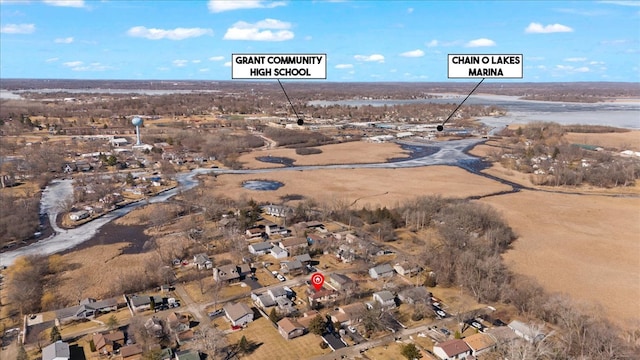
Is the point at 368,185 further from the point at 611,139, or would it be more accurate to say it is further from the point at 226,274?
the point at 611,139

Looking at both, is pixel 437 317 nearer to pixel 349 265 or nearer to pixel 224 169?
pixel 349 265

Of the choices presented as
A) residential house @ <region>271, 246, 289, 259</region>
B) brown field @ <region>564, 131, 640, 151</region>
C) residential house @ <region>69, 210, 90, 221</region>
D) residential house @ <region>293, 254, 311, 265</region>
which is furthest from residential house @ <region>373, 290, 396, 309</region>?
brown field @ <region>564, 131, 640, 151</region>

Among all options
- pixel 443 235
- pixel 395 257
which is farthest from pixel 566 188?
pixel 395 257

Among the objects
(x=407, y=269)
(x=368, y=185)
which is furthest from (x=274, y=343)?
(x=368, y=185)

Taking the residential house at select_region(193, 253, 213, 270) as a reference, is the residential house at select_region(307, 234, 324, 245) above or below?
above

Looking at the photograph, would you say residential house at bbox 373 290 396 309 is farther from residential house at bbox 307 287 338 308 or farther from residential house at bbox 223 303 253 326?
residential house at bbox 223 303 253 326

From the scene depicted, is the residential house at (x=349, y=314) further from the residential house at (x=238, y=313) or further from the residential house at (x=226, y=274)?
the residential house at (x=226, y=274)

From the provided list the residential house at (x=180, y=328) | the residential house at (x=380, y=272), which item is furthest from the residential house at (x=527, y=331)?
the residential house at (x=180, y=328)
